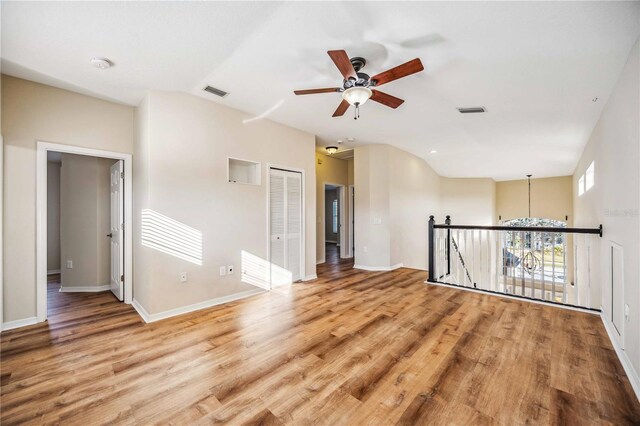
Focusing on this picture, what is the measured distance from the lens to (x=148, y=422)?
1.65 meters

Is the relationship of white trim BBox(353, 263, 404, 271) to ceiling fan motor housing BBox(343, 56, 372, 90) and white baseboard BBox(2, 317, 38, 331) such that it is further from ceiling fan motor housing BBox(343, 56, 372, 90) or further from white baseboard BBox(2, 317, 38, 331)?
white baseboard BBox(2, 317, 38, 331)

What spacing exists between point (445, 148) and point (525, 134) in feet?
4.95

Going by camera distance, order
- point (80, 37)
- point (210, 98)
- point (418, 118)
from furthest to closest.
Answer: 1. point (418, 118)
2. point (210, 98)
3. point (80, 37)

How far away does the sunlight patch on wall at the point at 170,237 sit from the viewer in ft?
10.7

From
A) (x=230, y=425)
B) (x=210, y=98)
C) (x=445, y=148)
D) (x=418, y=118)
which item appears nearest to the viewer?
(x=230, y=425)

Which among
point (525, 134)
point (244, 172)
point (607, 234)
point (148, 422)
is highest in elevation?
point (525, 134)

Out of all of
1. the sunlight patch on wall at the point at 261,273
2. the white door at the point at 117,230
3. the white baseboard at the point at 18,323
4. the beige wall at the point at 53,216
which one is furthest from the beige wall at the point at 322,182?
the beige wall at the point at 53,216

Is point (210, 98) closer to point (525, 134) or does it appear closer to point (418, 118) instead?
point (418, 118)

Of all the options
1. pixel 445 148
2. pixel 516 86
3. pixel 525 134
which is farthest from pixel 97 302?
pixel 525 134

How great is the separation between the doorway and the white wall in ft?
12.9

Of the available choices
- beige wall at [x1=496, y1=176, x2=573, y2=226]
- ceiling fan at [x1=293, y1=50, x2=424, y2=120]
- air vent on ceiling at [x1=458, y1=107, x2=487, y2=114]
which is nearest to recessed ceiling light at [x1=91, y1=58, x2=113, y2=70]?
ceiling fan at [x1=293, y1=50, x2=424, y2=120]

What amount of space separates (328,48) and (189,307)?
337 centimetres

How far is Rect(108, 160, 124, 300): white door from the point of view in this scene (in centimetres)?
383

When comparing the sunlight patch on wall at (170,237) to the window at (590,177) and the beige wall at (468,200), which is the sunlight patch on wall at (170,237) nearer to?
the window at (590,177)
